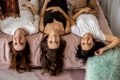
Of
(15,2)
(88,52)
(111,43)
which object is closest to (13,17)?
(15,2)

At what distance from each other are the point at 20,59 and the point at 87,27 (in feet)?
1.64

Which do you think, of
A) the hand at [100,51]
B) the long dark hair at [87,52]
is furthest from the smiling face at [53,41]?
the hand at [100,51]

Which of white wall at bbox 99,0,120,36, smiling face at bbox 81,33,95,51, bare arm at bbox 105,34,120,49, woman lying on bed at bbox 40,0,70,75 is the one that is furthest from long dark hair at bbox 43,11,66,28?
white wall at bbox 99,0,120,36

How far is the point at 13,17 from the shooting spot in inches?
68.1

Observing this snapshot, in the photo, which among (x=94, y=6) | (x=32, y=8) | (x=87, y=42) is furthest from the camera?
(x=94, y=6)

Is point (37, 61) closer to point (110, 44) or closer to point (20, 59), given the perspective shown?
point (20, 59)

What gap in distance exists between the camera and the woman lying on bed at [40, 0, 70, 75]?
1.55 m

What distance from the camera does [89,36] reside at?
1.55m

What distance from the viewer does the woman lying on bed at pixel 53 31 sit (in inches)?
60.9

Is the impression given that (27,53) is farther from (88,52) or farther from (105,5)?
(105,5)

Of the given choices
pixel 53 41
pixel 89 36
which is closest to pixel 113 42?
pixel 89 36

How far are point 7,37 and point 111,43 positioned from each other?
0.69 metres

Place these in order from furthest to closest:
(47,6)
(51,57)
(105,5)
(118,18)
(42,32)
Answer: (105,5) < (118,18) < (47,6) < (42,32) < (51,57)

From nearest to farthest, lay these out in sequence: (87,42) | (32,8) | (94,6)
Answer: (87,42), (32,8), (94,6)
